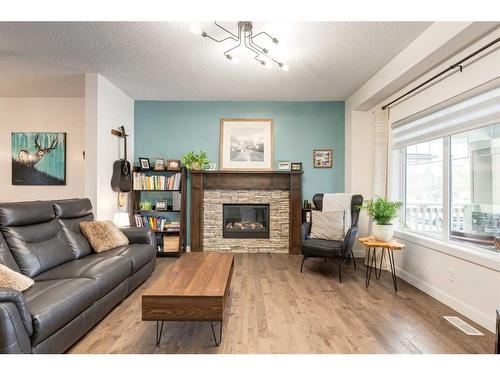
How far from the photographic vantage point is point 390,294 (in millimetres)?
2787

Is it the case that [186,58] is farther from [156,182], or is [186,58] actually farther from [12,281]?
[12,281]

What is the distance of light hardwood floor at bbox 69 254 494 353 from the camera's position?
1809 millimetres

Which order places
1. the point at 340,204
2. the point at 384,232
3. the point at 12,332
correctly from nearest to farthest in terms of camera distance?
the point at 12,332 → the point at 384,232 → the point at 340,204

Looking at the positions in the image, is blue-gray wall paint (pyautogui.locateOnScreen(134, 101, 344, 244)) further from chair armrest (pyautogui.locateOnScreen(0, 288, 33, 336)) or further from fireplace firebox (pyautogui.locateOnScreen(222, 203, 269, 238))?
chair armrest (pyautogui.locateOnScreen(0, 288, 33, 336))

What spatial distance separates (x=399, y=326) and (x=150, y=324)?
79.0 inches

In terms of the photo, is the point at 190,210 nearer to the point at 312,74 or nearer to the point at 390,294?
the point at 312,74

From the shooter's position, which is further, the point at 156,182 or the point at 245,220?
the point at 245,220

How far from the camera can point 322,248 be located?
3.29 metres

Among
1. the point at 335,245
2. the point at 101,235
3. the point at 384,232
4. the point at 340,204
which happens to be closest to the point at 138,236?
the point at 101,235

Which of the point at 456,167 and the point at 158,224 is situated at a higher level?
the point at 456,167

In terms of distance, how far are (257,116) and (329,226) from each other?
2.25 metres

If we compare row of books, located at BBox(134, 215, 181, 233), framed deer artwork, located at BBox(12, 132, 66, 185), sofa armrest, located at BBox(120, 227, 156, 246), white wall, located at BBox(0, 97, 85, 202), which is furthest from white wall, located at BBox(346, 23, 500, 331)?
framed deer artwork, located at BBox(12, 132, 66, 185)

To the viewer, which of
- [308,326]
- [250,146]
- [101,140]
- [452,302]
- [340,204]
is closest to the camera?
[308,326]

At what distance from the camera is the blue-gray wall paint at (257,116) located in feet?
15.2
